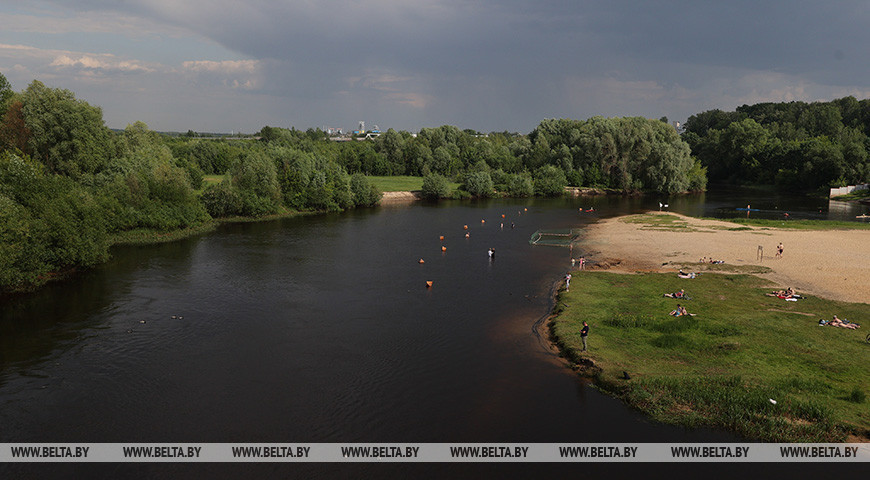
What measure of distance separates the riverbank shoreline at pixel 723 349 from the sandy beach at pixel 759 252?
0.80 metres

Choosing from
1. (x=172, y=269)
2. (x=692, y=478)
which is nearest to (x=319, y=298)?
(x=172, y=269)

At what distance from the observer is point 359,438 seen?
29328 millimetres

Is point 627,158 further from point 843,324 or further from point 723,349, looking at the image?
point 723,349

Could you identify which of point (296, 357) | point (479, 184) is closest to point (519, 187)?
point (479, 184)

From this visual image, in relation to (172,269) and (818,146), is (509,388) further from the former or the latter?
(818,146)

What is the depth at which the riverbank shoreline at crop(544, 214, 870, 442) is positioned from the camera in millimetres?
29328

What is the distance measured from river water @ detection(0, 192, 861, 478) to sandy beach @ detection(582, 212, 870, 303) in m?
12.5

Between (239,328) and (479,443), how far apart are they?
27.3m

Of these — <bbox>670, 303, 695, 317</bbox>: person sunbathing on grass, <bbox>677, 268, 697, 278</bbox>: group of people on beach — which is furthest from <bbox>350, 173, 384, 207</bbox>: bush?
<bbox>670, 303, 695, 317</bbox>: person sunbathing on grass

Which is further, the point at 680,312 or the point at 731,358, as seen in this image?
the point at 680,312

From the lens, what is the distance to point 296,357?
132ft

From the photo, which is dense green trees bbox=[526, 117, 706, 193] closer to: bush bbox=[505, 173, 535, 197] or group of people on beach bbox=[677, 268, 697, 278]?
bush bbox=[505, 173, 535, 197]

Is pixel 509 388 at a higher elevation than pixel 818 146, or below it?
below

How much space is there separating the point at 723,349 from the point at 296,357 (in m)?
32.8
